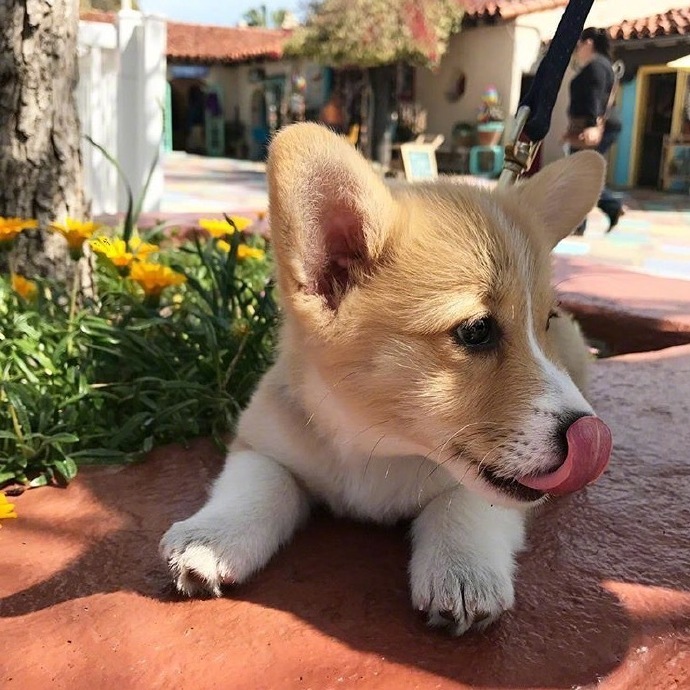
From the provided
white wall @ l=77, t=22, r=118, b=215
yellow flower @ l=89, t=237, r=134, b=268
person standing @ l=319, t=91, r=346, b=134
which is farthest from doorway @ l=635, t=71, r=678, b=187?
yellow flower @ l=89, t=237, r=134, b=268

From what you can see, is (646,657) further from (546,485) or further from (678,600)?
(546,485)

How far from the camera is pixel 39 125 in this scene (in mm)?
3611

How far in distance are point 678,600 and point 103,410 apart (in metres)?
2.00

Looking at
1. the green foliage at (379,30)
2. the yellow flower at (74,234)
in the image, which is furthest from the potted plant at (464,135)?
the yellow flower at (74,234)

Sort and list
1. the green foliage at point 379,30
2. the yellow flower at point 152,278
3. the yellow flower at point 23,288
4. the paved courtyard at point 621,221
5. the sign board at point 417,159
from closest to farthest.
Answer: the yellow flower at point 152,278 → the yellow flower at point 23,288 → the paved courtyard at point 621,221 → the sign board at point 417,159 → the green foliage at point 379,30

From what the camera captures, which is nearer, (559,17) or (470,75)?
(559,17)

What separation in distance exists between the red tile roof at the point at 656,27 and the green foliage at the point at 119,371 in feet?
54.2

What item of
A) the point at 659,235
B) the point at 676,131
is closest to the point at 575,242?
the point at 659,235

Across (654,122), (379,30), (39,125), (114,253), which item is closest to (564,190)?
(114,253)

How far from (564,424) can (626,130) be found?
63.5ft

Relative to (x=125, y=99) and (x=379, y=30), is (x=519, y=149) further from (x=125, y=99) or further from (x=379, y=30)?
(x=379, y=30)

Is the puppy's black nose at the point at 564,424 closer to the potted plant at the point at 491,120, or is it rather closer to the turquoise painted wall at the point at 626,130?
the potted plant at the point at 491,120

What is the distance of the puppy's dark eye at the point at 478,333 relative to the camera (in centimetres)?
174

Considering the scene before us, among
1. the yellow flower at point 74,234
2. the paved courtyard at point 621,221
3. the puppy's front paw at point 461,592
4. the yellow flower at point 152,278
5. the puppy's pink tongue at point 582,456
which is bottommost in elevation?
the paved courtyard at point 621,221
